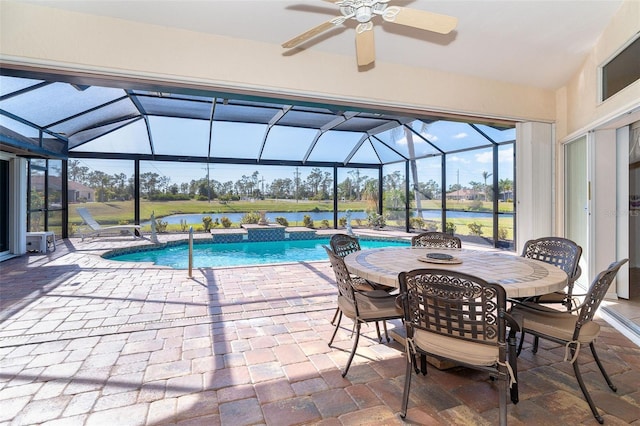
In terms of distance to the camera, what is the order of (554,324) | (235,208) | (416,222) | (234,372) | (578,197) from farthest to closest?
1. (235,208)
2. (416,222)
3. (578,197)
4. (234,372)
5. (554,324)

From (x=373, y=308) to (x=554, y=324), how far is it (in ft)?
3.89

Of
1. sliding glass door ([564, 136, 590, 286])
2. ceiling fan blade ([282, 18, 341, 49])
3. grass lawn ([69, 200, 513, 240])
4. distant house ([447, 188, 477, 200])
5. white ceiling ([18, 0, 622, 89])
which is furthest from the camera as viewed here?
distant house ([447, 188, 477, 200])

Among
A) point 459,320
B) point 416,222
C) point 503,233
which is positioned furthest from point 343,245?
point 416,222

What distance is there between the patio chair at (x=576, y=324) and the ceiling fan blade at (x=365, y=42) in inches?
86.7

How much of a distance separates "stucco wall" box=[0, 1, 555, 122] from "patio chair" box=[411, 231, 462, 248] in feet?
5.23

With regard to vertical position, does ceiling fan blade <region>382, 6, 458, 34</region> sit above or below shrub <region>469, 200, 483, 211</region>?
above

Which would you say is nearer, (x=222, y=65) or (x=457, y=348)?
(x=457, y=348)

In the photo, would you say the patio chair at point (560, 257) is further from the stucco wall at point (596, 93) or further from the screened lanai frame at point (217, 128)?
the screened lanai frame at point (217, 128)

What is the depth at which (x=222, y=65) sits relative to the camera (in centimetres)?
329

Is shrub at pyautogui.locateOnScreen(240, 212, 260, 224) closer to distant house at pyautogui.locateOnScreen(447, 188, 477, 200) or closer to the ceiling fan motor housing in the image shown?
distant house at pyautogui.locateOnScreen(447, 188, 477, 200)

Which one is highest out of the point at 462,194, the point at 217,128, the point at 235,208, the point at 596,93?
the point at 217,128

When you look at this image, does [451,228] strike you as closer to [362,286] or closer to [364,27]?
[362,286]

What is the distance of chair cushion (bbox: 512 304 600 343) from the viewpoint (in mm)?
2037

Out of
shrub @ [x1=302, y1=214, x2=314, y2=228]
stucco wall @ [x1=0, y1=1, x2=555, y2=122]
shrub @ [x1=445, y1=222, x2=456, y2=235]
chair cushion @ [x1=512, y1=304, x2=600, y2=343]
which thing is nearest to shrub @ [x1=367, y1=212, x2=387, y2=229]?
shrub @ [x1=302, y1=214, x2=314, y2=228]
